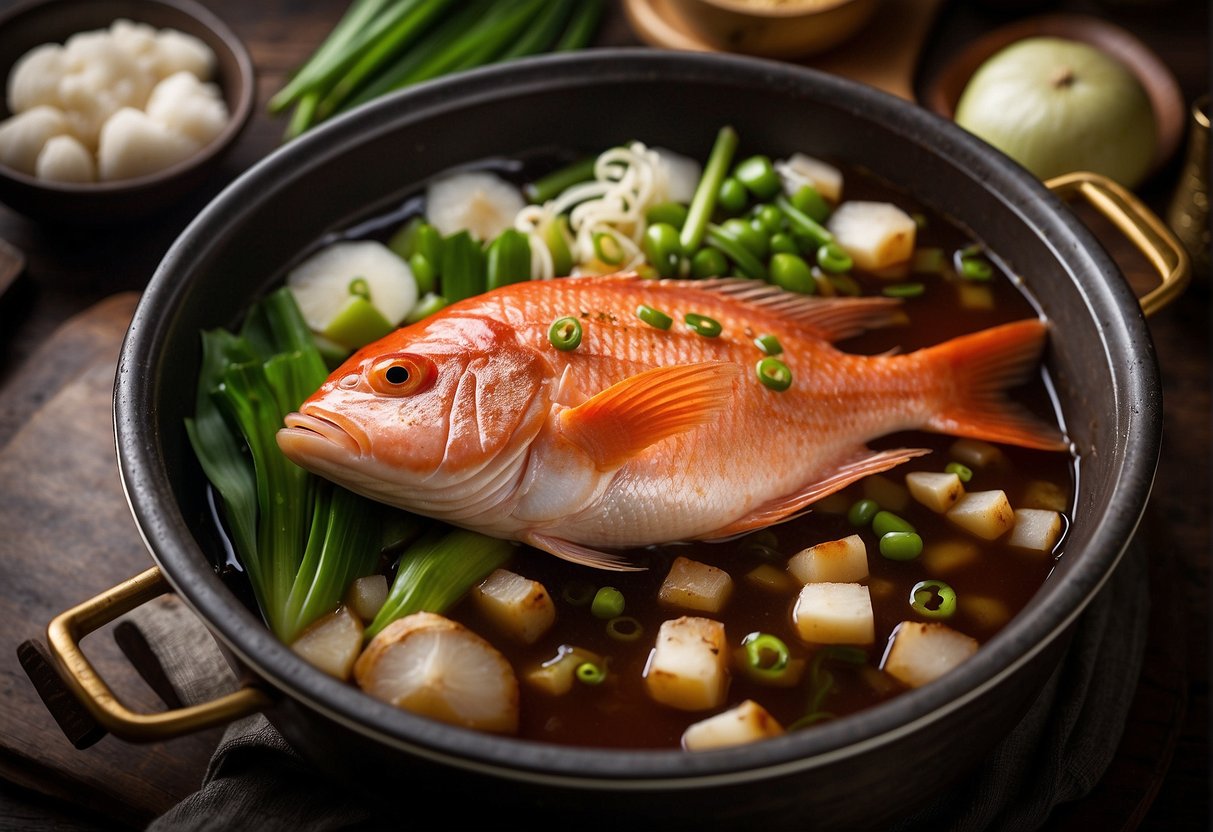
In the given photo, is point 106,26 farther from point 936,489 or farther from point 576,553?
point 936,489

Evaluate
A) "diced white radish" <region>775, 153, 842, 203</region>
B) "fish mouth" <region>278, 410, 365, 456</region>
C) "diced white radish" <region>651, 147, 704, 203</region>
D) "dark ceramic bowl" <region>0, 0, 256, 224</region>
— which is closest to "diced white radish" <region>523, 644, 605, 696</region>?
"fish mouth" <region>278, 410, 365, 456</region>

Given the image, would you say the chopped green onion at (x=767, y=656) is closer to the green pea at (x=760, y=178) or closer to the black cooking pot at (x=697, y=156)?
the black cooking pot at (x=697, y=156)

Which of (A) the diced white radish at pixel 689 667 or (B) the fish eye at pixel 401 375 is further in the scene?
(B) the fish eye at pixel 401 375

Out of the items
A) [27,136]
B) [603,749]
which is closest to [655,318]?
[603,749]

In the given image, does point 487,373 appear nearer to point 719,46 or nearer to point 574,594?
point 574,594

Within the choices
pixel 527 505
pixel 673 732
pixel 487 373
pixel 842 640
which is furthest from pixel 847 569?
pixel 487 373

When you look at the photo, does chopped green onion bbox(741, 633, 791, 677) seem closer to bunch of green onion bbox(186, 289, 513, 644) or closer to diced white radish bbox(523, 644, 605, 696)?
diced white radish bbox(523, 644, 605, 696)

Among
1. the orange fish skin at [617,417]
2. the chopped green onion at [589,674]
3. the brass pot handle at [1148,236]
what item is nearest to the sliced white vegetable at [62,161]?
the orange fish skin at [617,417]
